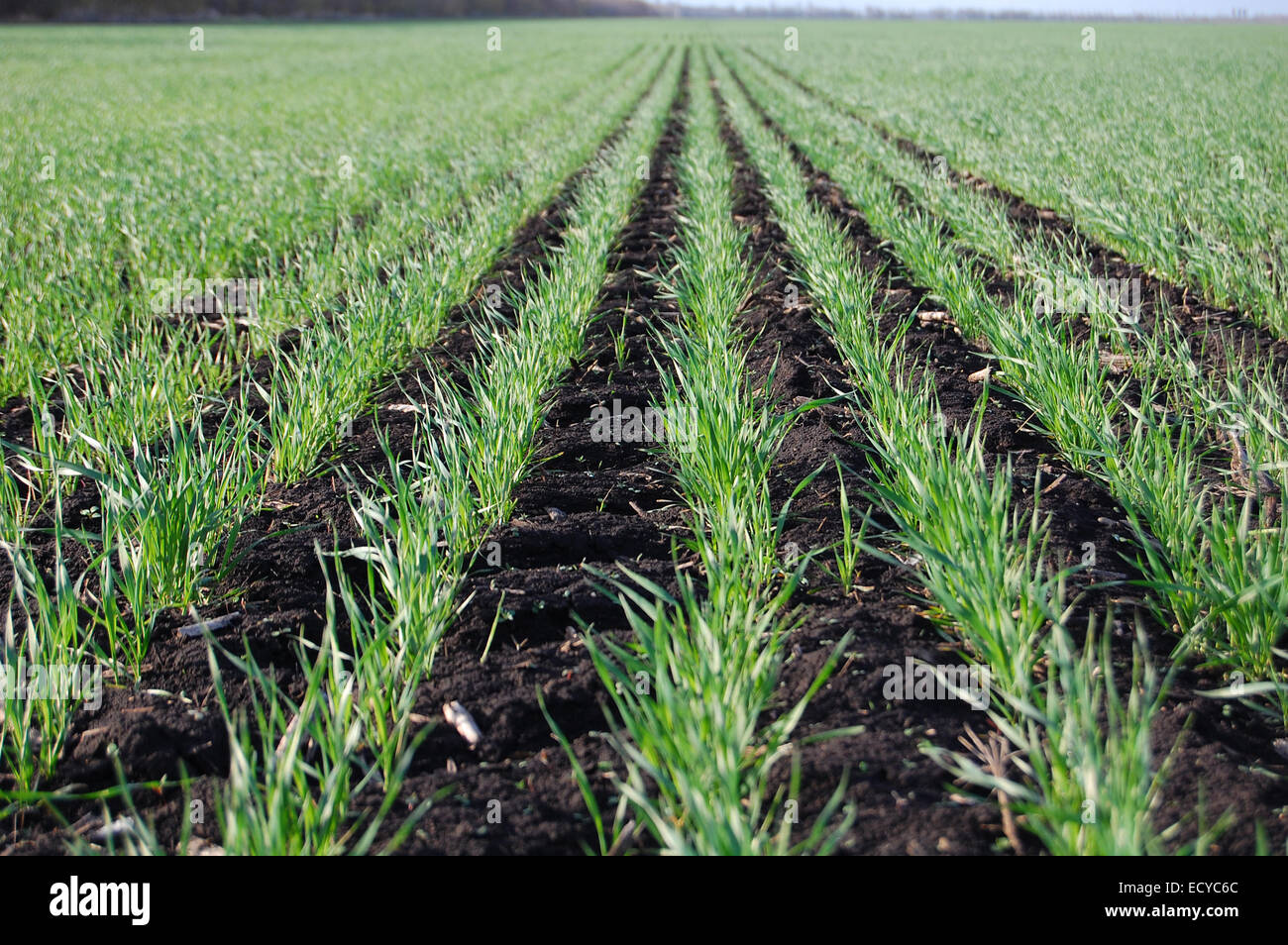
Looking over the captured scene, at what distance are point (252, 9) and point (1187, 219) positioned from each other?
2198 inches

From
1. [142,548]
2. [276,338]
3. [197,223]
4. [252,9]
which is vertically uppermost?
[252,9]

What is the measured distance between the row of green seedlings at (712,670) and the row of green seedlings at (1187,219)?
2.51m

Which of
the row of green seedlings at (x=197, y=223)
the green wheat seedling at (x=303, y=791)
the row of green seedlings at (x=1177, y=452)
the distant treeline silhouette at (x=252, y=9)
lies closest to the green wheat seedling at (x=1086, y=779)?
the row of green seedlings at (x=1177, y=452)

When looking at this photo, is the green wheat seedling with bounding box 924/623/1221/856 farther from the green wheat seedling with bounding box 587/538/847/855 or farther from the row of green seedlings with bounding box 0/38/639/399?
the row of green seedlings with bounding box 0/38/639/399

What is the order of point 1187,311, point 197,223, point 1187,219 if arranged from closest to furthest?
point 1187,311, point 1187,219, point 197,223

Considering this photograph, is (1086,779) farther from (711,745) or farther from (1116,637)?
(1116,637)

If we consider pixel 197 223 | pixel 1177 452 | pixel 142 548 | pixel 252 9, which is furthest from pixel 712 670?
pixel 252 9

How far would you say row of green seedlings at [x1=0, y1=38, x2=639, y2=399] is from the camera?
3.75 metres

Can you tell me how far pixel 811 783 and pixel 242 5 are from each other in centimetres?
5824

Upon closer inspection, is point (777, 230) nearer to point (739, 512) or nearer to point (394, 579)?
point (739, 512)

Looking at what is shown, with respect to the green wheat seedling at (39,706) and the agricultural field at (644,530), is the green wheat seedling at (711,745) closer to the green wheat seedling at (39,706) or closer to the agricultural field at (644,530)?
the agricultural field at (644,530)

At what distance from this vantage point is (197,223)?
5.21 metres

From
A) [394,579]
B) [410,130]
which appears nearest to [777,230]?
[394,579]

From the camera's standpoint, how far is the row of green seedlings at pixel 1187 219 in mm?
4047
